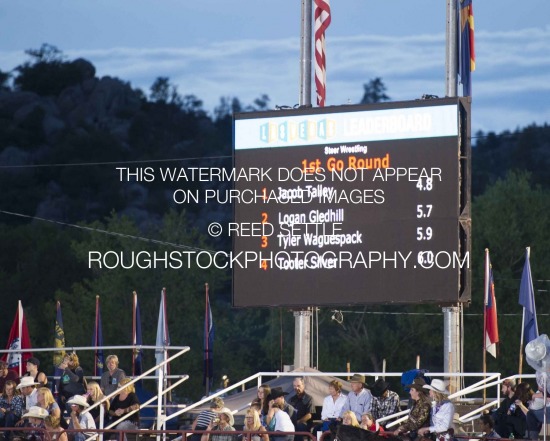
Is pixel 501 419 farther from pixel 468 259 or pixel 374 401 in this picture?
pixel 468 259

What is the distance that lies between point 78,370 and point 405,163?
5.62 metres

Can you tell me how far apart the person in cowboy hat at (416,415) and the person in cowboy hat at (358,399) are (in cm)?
155

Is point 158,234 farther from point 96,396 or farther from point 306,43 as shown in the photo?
point 96,396

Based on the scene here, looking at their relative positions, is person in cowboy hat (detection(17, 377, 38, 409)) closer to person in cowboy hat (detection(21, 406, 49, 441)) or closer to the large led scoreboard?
person in cowboy hat (detection(21, 406, 49, 441))

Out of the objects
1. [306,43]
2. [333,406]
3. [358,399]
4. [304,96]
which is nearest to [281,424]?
[333,406]

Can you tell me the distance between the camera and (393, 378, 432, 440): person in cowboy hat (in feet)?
56.0

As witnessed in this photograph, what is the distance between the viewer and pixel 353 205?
21.7m

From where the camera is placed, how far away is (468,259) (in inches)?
827

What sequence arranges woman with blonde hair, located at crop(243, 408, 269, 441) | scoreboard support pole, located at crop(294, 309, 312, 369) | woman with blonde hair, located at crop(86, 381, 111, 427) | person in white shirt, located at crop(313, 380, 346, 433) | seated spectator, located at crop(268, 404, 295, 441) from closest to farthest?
woman with blonde hair, located at crop(243, 408, 269, 441), seated spectator, located at crop(268, 404, 295, 441), person in white shirt, located at crop(313, 380, 346, 433), woman with blonde hair, located at crop(86, 381, 111, 427), scoreboard support pole, located at crop(294, 309, 312, 369)

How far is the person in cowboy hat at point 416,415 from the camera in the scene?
17078mm

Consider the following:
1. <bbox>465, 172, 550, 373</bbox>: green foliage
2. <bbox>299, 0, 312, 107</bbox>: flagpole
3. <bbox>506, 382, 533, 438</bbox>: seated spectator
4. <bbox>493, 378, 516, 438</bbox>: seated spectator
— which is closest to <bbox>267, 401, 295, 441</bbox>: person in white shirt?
<bbox>493, 378, 516, 438</bbox>: seated spectator

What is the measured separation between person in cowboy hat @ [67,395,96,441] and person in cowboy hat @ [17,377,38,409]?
580 millimetres

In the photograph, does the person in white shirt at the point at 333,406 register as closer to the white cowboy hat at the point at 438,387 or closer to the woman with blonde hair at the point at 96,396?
the white cowboy hat at the point at 438,387

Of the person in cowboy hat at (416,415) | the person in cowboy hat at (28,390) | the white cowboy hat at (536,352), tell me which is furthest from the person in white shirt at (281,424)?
the person in cowboy hat at (28,390)
